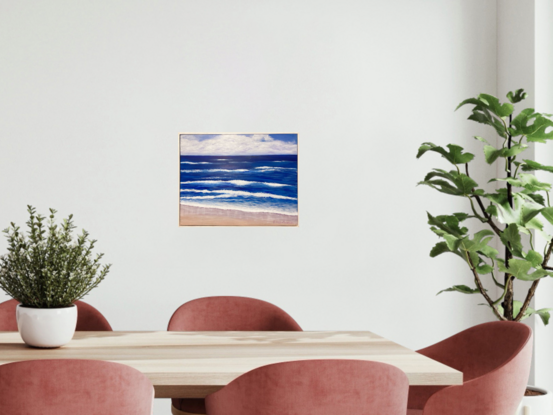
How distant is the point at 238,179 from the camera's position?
3350mm

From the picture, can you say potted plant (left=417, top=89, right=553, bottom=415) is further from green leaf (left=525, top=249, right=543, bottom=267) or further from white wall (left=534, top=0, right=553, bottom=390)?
white wall (left=534, top=0, right=553, bottom=390)

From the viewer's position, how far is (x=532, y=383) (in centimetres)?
296

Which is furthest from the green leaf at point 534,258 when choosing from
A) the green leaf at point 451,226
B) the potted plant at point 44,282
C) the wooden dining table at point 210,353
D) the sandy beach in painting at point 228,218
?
the potted plant at point 44,282

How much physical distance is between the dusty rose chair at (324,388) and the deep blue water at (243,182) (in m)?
2.07

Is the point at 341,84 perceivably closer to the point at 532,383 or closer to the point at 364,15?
the point at 364,15

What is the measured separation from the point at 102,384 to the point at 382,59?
2.76 meters

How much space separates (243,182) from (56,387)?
223cm

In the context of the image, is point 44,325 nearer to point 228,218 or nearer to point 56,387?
point 56,387

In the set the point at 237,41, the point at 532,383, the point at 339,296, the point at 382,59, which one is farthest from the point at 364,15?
the point at 532,383

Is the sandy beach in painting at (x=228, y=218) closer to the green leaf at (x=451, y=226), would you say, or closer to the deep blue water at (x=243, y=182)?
the deep blue water at (x=243, y=182)

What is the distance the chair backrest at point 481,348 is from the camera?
201 centimetres

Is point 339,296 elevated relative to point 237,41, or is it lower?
lower

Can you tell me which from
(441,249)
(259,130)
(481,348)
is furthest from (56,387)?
(259,130)

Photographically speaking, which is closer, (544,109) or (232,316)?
(232,316)
